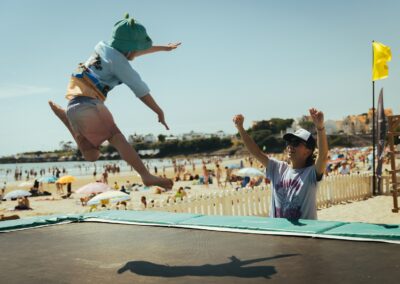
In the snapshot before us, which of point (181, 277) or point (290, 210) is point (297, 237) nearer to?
point (290, 210)

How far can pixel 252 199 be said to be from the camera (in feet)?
29.3

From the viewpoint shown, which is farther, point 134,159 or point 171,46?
point 171,46

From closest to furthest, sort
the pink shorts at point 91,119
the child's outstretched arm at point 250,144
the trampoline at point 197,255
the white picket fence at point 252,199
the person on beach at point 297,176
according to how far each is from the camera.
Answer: the trampoline at point 197,255, the pink shorts at point 91,119, the person on beach at point 297,176, the child's outstretched arm at point 250,144, the white picket fence at point 252,199

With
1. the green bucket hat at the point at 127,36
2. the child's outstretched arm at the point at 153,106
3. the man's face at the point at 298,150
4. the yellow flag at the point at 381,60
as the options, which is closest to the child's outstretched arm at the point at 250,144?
the man's face at the point at 298,150

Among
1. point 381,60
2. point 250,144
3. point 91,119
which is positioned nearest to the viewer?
point 91,119

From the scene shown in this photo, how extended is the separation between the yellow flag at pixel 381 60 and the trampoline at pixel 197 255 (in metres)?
9.04

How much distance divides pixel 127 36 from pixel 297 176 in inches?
70.1

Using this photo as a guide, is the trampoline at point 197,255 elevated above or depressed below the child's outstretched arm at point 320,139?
below

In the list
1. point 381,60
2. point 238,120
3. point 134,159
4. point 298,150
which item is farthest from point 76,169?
point 134,159

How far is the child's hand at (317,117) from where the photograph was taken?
309 cm

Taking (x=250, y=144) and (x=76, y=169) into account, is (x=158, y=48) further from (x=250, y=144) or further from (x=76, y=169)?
(x=76, y=169)

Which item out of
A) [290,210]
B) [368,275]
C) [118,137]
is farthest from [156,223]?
[368,275]

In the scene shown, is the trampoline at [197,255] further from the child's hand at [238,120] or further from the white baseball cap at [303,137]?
the child's hand at [238,120]

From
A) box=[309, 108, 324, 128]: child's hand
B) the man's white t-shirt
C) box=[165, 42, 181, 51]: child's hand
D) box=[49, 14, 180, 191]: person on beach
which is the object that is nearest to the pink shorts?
box=[49, 14, 180, 191]: person on beach
